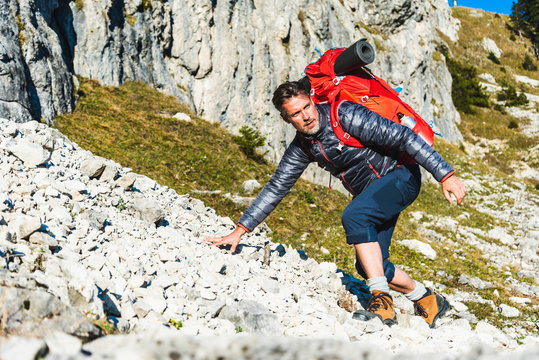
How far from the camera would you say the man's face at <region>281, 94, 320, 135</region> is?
14.1ft

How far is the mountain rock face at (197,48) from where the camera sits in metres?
11.6

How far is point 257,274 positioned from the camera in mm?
5027

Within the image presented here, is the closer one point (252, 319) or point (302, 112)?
point (252, 319)

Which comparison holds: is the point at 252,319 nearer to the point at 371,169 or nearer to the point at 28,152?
the point at 371,169

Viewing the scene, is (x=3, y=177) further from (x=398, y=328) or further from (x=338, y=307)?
(x=398, y=328)

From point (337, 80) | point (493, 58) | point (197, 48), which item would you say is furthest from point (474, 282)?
point (493, 58)

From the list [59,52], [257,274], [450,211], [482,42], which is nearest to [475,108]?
[482,42]

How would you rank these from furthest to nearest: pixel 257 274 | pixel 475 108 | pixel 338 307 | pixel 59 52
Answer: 1. pixel 475 108
2. pixel 59 52
3. pixel 257 274
4. pixel 338 307

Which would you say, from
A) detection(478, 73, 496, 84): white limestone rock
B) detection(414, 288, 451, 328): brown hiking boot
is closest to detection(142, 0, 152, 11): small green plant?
detection(414, 288, 451, 328): brown hiking boot

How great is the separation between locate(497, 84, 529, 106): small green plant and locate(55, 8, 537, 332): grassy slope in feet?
137

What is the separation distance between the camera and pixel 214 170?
1282 cm

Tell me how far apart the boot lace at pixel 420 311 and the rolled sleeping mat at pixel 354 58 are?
3260mm

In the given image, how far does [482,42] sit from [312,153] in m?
79.5

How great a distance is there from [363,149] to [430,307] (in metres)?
2.35
